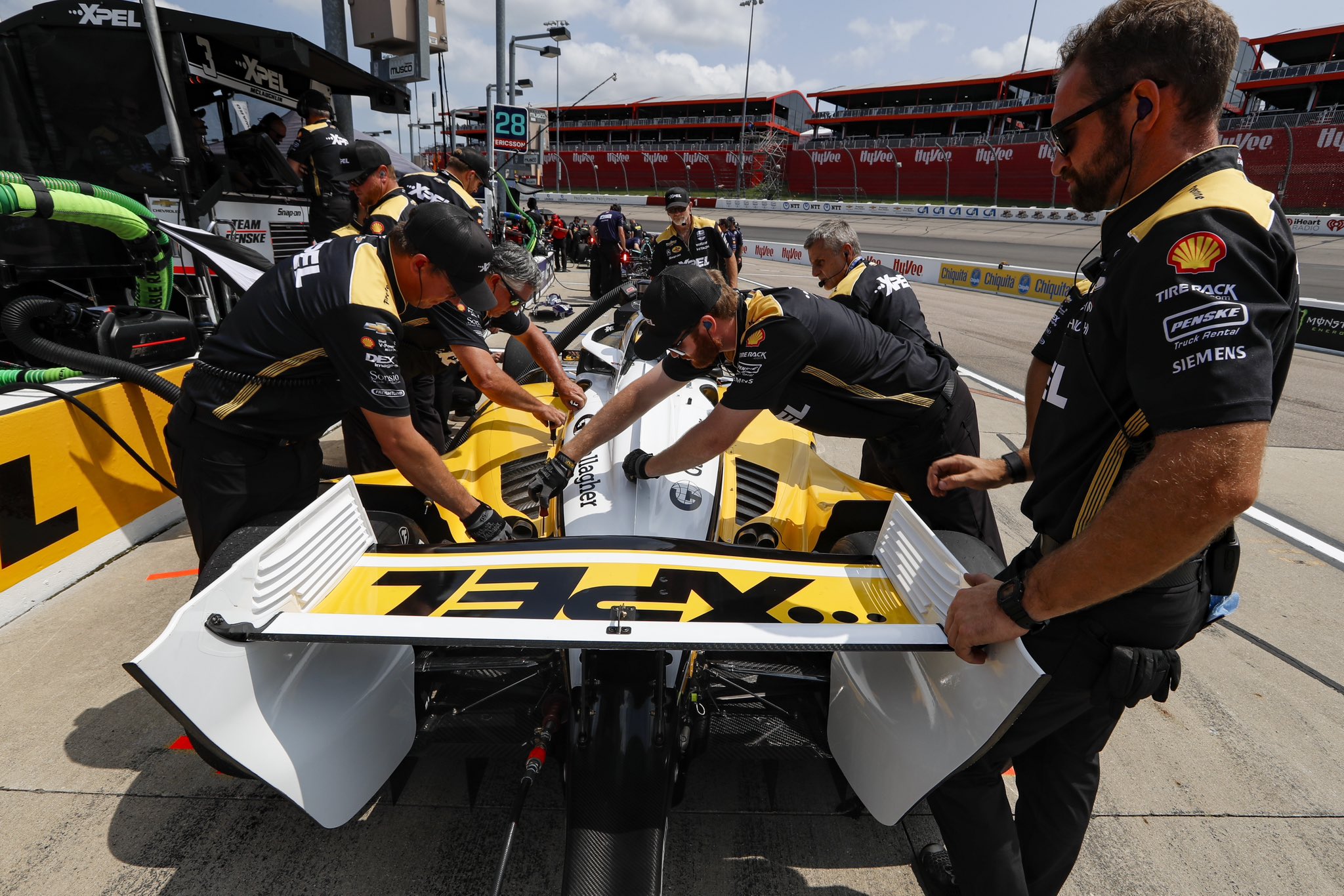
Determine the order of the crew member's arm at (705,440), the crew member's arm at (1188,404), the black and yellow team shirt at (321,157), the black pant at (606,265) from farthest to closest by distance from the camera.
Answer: the black pant at (606,265) → the black and yellow team shirt at (321,157) → the crew member's arm at (705,440) → the crew member's arm at (1188,404)

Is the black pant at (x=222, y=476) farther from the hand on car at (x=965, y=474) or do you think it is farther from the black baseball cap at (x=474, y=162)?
the black baseball cap at (x=474, y=162)

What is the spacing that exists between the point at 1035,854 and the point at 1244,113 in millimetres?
51241

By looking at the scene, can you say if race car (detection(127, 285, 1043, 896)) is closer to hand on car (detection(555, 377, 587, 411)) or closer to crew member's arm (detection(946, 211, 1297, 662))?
crew member's arm (detection(946, 211, 1297, 662))

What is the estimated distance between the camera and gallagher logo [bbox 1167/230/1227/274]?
43.4 inches

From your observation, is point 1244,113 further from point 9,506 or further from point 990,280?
point 9,506

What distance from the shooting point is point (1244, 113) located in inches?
1524

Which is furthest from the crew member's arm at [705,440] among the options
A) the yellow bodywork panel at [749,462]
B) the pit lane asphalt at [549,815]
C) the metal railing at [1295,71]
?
the metal railing at [1295,71]

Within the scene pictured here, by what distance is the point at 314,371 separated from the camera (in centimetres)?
242

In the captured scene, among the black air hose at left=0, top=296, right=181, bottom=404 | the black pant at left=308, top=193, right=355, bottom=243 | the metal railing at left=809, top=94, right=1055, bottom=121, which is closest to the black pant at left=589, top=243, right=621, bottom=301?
the black pant at left=308, top=193, right=355, bottom=243

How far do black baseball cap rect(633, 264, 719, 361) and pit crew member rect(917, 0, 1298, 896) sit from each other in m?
1.23

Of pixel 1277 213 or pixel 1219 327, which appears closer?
pixel 1219 327

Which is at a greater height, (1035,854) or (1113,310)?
(1113,310)

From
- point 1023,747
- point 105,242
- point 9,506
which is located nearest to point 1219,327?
point 1023,747

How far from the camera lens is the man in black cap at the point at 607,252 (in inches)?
514
